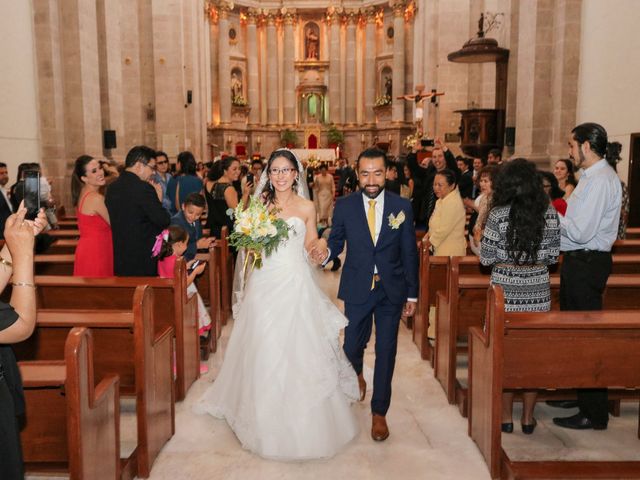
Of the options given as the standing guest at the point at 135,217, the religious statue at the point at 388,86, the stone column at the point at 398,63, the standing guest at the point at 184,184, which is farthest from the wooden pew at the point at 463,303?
the religious statue at the point at 388,86

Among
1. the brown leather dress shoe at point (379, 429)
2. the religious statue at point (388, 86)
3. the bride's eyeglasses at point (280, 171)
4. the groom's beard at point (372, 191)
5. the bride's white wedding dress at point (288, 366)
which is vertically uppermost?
the religious statue at point (388, 86)

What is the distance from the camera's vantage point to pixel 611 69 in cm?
877

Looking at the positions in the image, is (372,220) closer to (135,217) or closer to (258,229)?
(258,229)

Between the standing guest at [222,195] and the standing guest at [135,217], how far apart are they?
187cm

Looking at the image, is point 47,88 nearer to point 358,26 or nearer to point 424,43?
point 424,43

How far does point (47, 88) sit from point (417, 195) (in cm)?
615

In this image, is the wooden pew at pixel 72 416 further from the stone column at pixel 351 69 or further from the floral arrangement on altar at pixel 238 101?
the stone column at pixel 351 69

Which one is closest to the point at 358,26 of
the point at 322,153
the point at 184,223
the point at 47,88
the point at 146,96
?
the point at 322,153

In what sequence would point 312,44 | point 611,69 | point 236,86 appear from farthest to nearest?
point 312,44, point 236,86, point 611,69

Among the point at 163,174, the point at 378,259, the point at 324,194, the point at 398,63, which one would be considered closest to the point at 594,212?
the point at 378,259

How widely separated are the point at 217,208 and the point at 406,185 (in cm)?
404

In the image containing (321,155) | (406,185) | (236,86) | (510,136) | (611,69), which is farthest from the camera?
(236,86)

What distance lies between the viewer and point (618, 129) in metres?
8.48

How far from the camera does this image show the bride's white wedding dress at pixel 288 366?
Result: 3.72m
